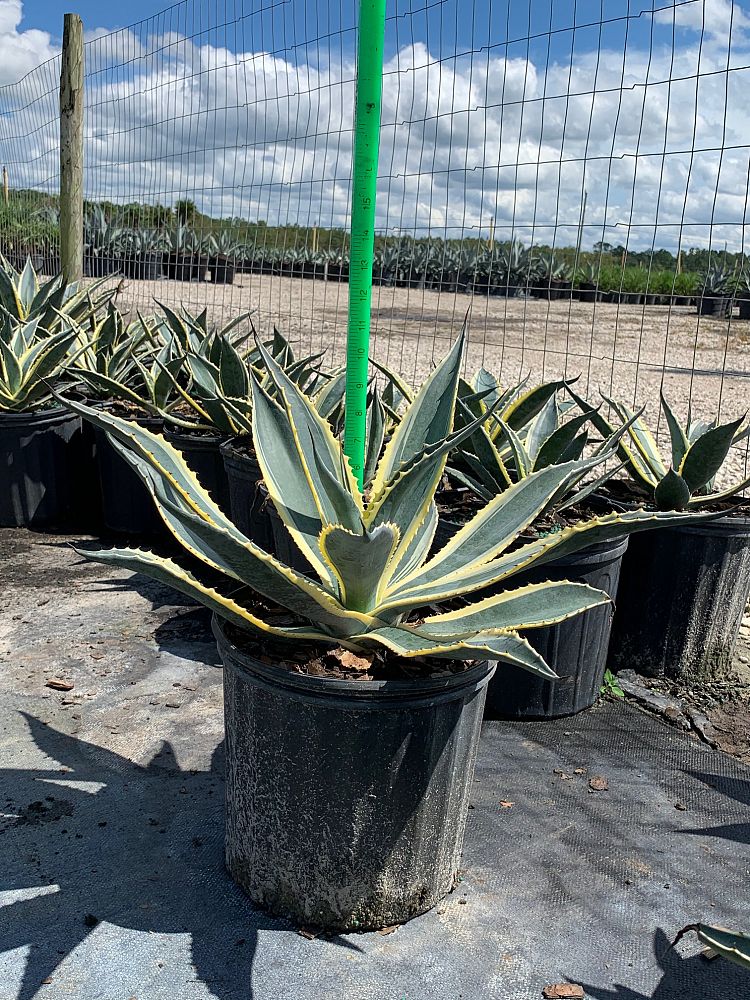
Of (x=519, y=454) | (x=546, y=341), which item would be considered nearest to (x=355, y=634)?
(x=519, y=454)

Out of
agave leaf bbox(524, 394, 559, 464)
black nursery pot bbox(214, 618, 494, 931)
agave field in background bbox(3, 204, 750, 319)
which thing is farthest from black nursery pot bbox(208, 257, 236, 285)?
black nursery pot bbox(214, 618, 494, 931)

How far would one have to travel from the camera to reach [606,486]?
121 inches

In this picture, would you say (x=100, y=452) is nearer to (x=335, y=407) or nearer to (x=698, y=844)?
(x=335, y=407)

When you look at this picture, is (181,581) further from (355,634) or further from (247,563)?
(355,634)

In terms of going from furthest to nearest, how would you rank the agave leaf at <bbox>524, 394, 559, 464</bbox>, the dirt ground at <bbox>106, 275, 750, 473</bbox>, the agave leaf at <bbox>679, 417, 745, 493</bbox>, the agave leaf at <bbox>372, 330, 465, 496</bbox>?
the dirt ground at <bbox>106, 275, 750, 473</bbox> < the agave leaf at <bbox>524, 394, 559, 464</bbox> < the agave leaf at <bbox>679, 417, 745, 493</bbox> < the agave leaf at <bbox>372, 330, 465, 496</bbox>

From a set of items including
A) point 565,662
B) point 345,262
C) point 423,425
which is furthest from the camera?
point 345,262

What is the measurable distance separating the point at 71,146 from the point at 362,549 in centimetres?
552

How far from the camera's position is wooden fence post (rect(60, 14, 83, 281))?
5891 mm

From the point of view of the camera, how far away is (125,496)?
13.1ft

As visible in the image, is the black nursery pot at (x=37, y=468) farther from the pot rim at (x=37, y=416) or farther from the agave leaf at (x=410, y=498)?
the agave leaf at (x=410, y=498)

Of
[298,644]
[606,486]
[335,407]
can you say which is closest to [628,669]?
[606,486]

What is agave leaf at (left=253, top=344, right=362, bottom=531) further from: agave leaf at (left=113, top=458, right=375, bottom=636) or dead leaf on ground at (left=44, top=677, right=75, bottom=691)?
dead leaf on ground at (left=44, top=677, right=75, bottom=691)

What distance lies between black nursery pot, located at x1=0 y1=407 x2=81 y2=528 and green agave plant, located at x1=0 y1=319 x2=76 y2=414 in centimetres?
9

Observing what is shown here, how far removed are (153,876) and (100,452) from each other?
2567mm
